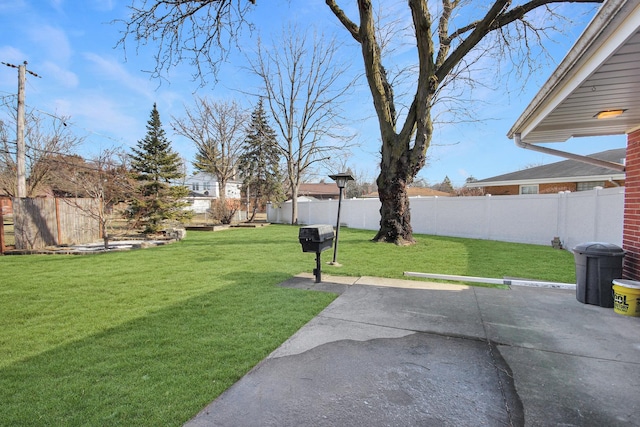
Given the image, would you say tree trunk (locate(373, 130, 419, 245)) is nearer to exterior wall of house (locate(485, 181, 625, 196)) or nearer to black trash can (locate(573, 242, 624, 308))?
black trash can (locate(573, 242, 624, 308))

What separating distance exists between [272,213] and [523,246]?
1775 cm

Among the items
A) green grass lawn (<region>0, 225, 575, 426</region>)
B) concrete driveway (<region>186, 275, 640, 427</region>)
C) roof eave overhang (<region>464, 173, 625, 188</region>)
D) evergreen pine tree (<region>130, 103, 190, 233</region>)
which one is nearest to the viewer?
concrete driveway (<region>186, 275, 640, 427</region>)

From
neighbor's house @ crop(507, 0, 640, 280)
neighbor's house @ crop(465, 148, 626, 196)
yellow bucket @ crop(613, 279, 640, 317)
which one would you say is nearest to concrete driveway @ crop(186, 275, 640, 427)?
yellow bucket @ crop(613, 279, 640, 317)

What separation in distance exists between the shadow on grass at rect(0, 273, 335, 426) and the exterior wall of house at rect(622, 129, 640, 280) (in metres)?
4.26

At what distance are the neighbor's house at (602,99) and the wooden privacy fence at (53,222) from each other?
11.9 m

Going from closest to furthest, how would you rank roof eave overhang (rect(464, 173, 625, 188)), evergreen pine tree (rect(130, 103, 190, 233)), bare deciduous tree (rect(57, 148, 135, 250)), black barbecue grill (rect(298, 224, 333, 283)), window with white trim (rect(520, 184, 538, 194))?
black barbecue grill (rect(298, 224, 333, 283)), bare deciduous tree (rect(57, 148, 135, 250)), roof eave overhang (rect(464, 173, 625, 188)), evergreen pine tree (rect(130, 103, 190, 233)), window with white trim (rect(520, 184, 538, 194))

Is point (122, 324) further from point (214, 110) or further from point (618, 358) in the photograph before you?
point (214, 110)

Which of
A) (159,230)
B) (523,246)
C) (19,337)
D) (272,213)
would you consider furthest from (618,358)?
(272,213)

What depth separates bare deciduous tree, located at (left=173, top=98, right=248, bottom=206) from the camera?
22.8 meters

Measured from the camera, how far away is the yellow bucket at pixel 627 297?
3.57 metres

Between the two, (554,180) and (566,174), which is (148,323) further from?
(566,174)

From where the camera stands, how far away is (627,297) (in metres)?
3.61

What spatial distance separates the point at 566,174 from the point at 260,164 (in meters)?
19.5

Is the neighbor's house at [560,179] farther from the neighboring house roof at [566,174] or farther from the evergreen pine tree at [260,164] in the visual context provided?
the evergreen pine tree at [260,164]
